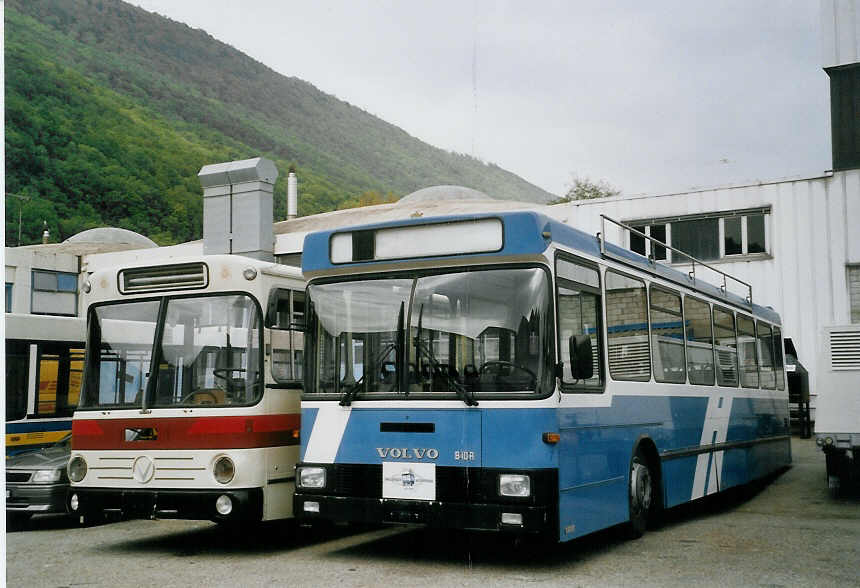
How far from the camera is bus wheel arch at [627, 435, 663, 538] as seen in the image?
9305 millimetres

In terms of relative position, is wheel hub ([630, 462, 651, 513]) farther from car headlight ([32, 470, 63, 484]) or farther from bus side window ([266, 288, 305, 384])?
car headlight ([32, 470, 63, 484])

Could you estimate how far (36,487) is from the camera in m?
11.7

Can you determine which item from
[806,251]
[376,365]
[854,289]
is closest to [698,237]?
[806,251]

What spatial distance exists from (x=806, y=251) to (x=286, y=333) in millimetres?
20939

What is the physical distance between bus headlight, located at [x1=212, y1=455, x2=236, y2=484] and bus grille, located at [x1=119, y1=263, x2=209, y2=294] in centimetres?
161

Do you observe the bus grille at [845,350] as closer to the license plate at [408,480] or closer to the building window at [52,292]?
the license plate at [408,480]

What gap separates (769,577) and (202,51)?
228ft

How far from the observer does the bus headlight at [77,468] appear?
9.41 meters

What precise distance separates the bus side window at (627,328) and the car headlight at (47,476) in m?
6.79

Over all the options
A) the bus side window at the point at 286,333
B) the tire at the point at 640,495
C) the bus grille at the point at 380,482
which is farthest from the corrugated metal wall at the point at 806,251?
the bus grille at the point at 380,482

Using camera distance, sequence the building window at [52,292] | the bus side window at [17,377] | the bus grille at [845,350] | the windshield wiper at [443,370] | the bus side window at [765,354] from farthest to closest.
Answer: the building window at [52,292]
the bus side window at [765,354]
the bus side window at [17,377]
the bus grille at [845,350]
the windshield wiper at [443,370]

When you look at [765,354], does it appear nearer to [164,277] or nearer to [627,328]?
[627,328]

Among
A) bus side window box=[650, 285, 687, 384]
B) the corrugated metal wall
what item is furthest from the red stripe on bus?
the corrugated metal wall

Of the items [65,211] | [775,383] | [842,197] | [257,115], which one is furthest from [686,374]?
[257,115]
